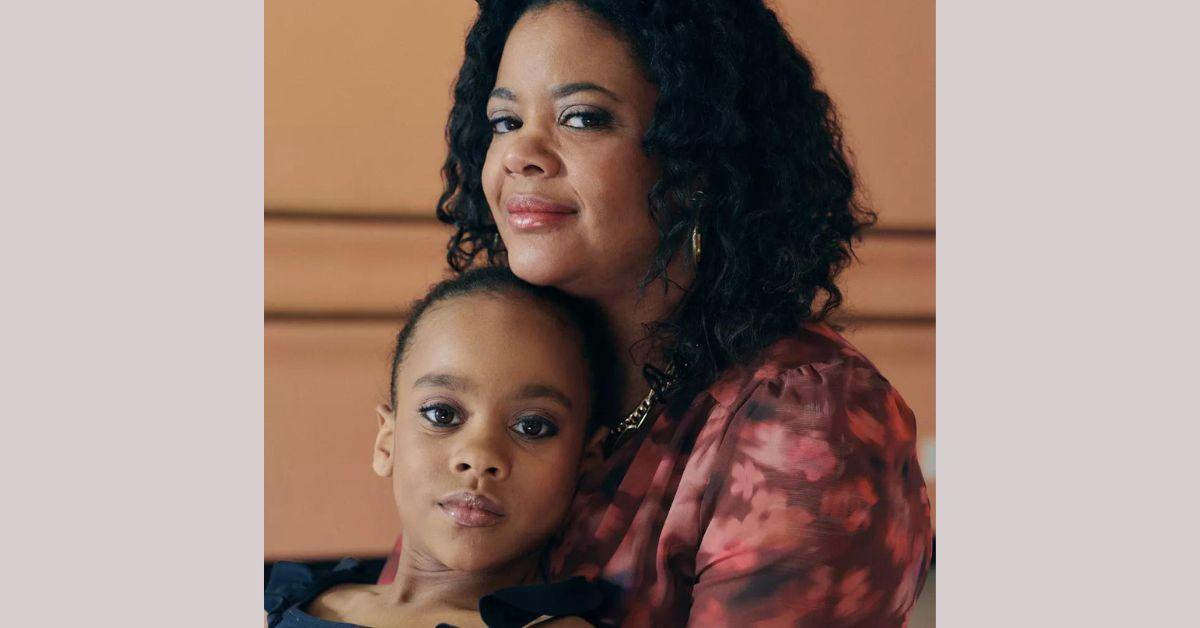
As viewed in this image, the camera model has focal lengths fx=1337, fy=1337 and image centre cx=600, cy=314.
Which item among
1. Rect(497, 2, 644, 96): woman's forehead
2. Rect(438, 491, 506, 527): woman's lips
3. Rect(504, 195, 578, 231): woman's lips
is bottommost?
Rect(438, 491, 506, 527): woman's lips

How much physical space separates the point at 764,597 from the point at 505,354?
37 centimetres

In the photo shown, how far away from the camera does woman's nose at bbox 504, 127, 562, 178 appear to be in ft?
4.58

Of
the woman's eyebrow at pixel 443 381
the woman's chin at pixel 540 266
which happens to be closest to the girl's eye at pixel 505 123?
the woman's chin at pixel 540 266

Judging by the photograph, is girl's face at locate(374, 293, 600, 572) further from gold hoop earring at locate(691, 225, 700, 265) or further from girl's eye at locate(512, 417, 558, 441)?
gold hoop earring at locate(691, 225, 700, 265)

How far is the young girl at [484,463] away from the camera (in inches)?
52.6

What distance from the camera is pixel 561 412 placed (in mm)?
1374

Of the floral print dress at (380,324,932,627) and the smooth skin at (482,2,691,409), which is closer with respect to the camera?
the floral print dress at (380,324,932,627)

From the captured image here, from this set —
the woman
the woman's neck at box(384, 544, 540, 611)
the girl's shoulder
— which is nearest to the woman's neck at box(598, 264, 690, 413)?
the woman

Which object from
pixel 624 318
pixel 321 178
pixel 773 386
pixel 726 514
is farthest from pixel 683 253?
pixel 321 178

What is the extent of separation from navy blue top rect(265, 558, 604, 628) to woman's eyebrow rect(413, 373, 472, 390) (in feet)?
0.71

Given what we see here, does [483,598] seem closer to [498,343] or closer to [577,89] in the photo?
[498,343]

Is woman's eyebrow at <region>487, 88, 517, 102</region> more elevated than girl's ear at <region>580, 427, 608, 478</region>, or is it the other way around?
woman's eyebrow at <region>487, 88, 517, 102</region>

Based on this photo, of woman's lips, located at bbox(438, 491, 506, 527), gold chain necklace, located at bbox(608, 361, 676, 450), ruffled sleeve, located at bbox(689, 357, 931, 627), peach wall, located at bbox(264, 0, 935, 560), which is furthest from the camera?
peach wall, located at bbox(264, 0, 935, 560)

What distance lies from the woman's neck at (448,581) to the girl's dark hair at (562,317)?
0.17 m
